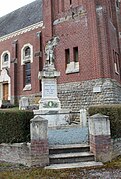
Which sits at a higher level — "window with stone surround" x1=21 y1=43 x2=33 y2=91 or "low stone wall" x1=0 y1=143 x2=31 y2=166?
"window with stone surround" x1=21 y1=43 x2=33 y2=91

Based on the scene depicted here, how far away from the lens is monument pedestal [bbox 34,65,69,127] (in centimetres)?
1105

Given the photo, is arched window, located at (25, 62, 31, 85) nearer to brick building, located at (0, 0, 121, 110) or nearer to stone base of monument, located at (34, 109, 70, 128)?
brick building, located at (0, 0, 121, 110)

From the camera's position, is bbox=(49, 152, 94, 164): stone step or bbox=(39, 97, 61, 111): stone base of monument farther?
bbox=(39, 97, 61, 111): stone base of monument

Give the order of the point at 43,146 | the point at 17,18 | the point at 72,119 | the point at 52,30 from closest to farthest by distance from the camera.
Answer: the point at 43,146 < the point at 72,119 < the point at 52,30 < the point at 17,18

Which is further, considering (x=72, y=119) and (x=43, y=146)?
(x=72, y=119)

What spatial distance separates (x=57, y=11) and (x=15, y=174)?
1776 cm

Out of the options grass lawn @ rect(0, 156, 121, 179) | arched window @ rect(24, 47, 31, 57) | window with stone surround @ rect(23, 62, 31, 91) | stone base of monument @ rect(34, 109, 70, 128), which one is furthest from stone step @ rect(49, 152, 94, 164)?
arched window @ rect(24, 47, 31, 57)

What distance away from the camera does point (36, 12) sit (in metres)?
27.0

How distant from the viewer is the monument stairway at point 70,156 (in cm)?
580

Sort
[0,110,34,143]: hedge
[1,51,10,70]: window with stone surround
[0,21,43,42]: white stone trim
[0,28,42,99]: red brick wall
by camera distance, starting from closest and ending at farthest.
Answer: [0,110,34,143]: hedge
[0,28,42,99]: red brick wall
[0,21,43,42]: white stone trim
[1,51,10,70]: window with stone surround

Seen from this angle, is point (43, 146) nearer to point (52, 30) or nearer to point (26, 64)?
point (52, 30)

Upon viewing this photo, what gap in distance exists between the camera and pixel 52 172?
5.21 metres

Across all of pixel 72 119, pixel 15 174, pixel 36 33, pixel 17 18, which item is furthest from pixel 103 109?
pixel 17 18

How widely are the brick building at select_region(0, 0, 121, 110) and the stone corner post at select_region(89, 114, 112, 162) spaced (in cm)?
955
